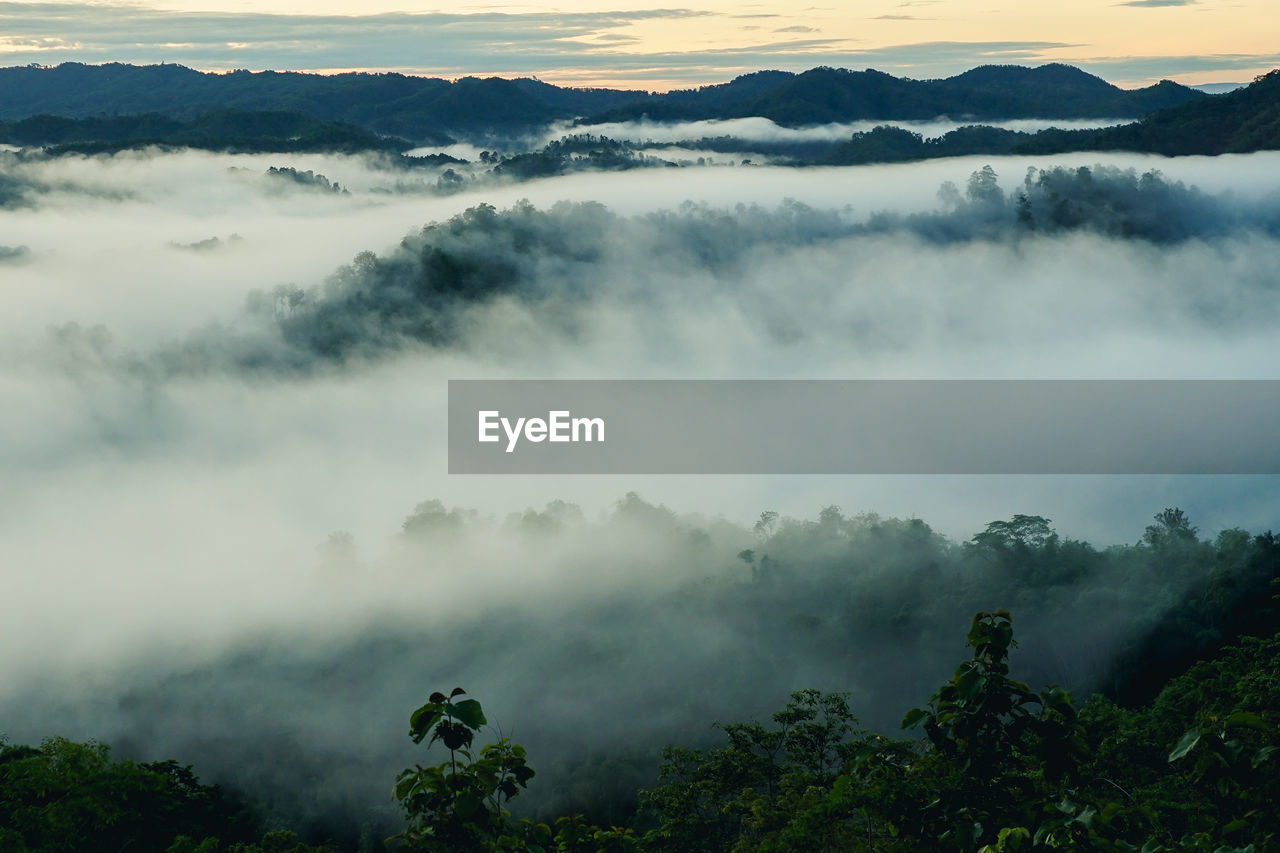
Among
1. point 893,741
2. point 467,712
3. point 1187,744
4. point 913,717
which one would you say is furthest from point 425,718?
point 893,741

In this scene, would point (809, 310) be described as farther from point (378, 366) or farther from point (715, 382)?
point (378, 366)

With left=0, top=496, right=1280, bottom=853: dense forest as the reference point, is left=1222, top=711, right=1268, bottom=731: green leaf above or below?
above

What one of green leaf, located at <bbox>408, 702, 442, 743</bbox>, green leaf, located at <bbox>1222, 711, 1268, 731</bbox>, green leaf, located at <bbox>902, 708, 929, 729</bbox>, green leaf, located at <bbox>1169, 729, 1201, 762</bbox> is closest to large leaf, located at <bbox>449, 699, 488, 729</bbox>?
green leaf, located at <bbox>408, 702, 442, 743</bbox>

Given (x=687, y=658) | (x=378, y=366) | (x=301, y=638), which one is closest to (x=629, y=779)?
(x=687, y=658)

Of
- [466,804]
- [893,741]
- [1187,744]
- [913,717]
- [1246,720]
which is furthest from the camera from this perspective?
[893,741]

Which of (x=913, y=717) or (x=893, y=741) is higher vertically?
(x=913, y=717)

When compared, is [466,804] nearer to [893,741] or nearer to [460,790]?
[460,790]

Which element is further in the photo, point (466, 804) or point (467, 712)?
point (466, 804)

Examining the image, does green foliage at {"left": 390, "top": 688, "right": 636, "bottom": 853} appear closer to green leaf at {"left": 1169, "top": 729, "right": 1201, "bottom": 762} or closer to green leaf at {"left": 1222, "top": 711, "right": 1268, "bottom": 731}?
green leaf at {"left": 1169, "top": 729, "right": 1201, "bottom": 762}
